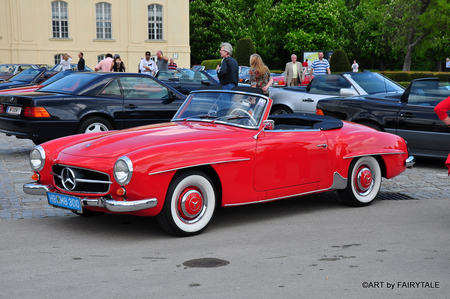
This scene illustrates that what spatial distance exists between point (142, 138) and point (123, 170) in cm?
63

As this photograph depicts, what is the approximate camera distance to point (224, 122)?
20.2 ft

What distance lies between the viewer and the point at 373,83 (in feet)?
40.0

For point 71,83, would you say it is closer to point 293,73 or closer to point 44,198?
point 44,198

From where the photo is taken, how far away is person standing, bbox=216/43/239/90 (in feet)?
36.8

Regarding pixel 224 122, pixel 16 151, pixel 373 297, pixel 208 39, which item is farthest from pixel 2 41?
pixel 373 297

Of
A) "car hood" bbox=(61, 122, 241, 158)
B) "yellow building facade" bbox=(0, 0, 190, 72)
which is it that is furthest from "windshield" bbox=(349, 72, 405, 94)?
"yellow building facade" bbox=(0, 0, 190, 72)

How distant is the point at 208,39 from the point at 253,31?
465 cm

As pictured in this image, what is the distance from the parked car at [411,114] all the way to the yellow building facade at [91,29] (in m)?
36.3

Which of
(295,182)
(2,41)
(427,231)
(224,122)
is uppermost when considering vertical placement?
(2,41)

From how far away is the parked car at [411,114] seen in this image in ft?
29.7

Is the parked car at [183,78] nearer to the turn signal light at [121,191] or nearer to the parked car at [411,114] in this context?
the parked car at [411,114]

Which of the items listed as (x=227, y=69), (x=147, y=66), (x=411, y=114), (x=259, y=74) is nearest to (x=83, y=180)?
(x=411, y=114)

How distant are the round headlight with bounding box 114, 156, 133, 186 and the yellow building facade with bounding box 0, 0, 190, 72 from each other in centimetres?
4055

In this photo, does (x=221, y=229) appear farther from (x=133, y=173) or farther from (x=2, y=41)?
(x=2, y=41)
